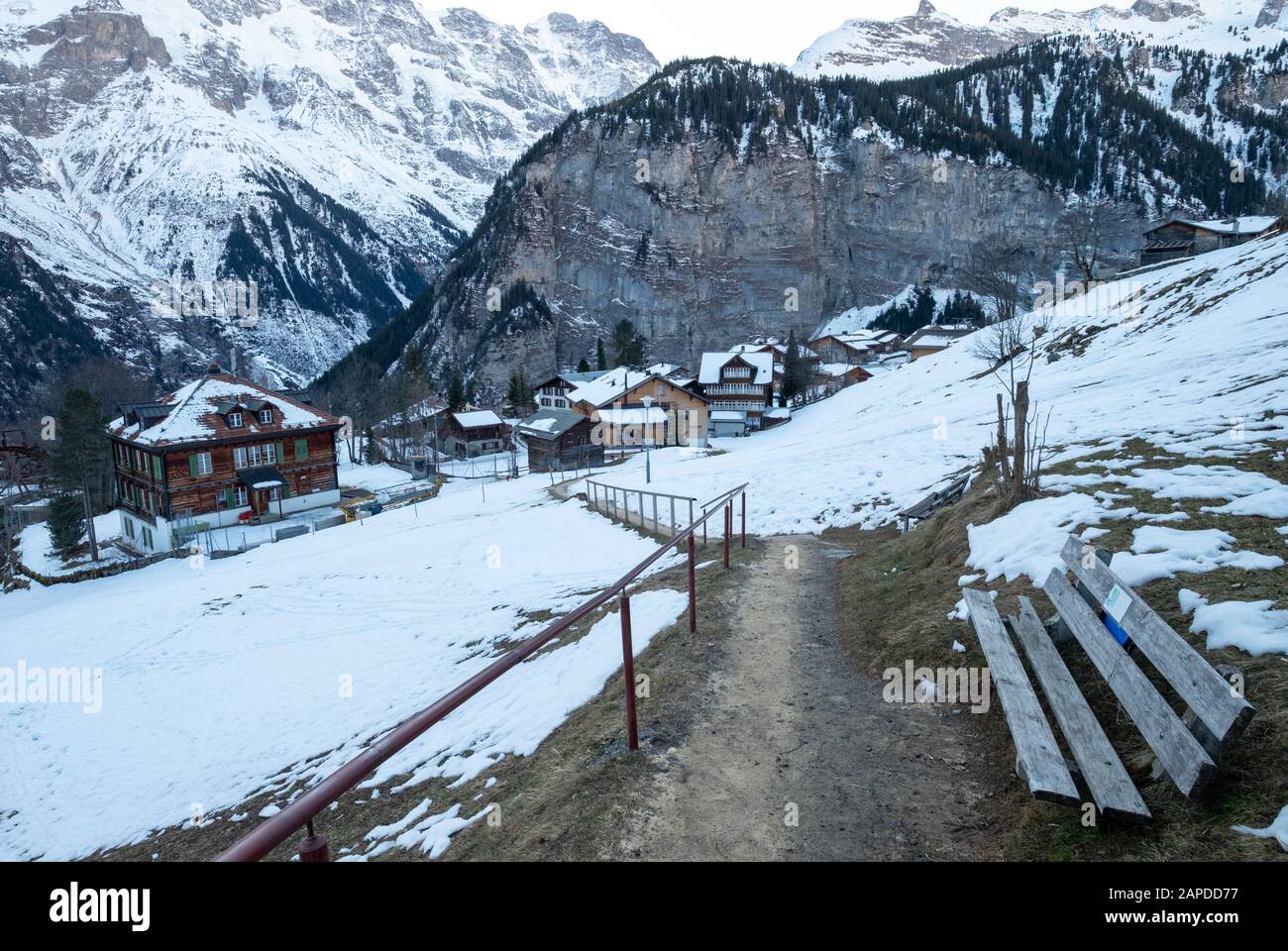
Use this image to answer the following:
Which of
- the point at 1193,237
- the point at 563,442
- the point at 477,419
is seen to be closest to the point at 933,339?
the point at 1193,237

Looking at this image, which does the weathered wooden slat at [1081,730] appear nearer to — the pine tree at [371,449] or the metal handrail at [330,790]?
the metal handrail at [330,790]

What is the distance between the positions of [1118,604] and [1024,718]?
1.34 meters

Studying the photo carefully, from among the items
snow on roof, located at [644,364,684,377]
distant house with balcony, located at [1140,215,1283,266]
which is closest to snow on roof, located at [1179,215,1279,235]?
distant house with balcony, located at [1140,215,1283,266]

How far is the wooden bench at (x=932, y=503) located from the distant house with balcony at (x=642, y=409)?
153ft

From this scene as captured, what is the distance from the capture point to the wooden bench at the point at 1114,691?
403cm

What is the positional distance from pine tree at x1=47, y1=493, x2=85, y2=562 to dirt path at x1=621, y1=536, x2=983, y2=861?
50497 millimetres

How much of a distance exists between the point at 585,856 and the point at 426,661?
10142 millimetres

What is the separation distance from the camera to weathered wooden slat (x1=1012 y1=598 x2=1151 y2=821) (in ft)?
13.4

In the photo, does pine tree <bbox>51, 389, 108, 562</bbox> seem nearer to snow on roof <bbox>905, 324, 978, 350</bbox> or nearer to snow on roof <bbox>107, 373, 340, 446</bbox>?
snow on roof <bbox>107, 373, 340, 446</bbox>

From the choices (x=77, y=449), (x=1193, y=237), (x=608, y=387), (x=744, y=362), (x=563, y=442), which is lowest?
(x=563, y=442)

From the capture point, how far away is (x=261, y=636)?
19.0 metres

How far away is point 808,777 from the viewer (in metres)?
5.64

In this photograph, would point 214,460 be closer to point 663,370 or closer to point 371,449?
point 371,449

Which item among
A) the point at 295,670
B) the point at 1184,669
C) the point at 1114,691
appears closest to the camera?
the point at 1184,669
